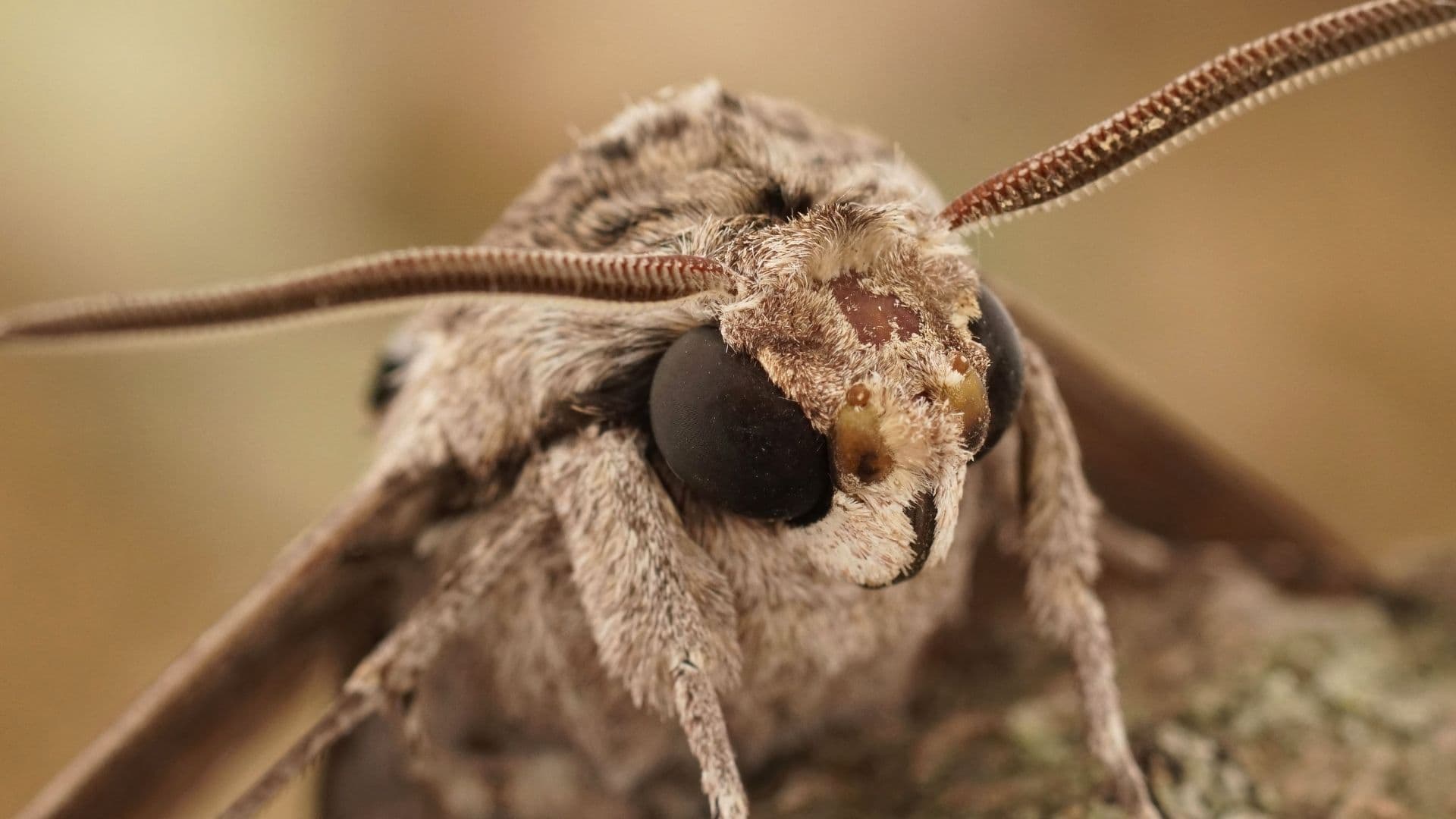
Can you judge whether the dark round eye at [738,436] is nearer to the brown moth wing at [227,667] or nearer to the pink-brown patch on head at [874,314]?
the pink-brown patch on head at [874,314]

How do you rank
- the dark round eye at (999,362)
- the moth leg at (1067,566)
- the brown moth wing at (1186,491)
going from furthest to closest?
the brown moth wing at (1186,491) → the moth leg at (1067,566) → the dark round eye at (999,362)

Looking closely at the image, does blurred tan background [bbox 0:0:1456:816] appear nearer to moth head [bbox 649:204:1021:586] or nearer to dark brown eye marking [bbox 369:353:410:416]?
dark brown eye marking [bbox 369:353:410:416]

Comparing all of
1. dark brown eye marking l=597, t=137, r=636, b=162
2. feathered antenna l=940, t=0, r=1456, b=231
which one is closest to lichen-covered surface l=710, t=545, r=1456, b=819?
feathered antenna l=940, t=0, r=1456, b=231

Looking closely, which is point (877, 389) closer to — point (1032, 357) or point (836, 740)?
point (1032, 357)

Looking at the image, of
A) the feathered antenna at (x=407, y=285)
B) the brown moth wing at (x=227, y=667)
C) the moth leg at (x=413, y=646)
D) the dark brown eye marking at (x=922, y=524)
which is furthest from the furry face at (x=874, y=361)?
the brown moth wing at (x=227, y=667)

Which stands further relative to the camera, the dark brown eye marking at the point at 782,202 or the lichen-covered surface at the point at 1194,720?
the lichen-covered surface at the point at 1194,720

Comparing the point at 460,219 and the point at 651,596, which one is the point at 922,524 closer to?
the point at 651,596

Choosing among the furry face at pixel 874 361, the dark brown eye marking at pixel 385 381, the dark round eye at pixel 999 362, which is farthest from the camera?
the dark brown eye marking at pixel 385 381
